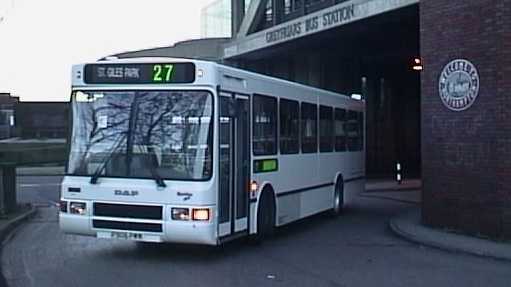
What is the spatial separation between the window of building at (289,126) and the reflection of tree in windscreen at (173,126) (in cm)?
323

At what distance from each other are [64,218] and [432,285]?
5.25 metres

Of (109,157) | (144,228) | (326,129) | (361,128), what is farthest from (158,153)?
(361,128)

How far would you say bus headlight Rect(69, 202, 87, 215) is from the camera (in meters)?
11.5

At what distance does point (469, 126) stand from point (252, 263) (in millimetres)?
4946

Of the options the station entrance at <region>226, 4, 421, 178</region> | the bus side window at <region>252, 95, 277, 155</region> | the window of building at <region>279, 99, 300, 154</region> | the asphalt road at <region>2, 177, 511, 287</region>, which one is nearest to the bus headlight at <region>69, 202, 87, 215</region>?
the asphalt road at <region>2, 177, 511, 287</region>

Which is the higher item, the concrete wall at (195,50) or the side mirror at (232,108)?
the concrete wall at (195,50)

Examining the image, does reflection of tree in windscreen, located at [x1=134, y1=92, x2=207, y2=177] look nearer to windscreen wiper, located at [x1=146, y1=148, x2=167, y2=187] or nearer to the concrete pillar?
windscreen wiper, located at [x1=146, y1=148, x2=167, y2=187]

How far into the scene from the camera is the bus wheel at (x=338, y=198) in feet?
60.3

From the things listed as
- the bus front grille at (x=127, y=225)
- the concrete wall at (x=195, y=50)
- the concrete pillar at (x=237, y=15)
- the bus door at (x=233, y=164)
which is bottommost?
the bus front grille at (x=127, y=225)

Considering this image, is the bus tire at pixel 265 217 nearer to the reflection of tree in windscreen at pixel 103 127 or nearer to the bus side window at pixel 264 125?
the bus side window at pixel 264 125

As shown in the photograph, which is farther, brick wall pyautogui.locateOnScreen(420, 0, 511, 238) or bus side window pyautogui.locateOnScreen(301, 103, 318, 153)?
bus side window pyautogui.locateOnScreen(301, 103, 318, 153)

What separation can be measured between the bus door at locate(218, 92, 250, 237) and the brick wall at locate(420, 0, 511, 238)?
4.07 metres

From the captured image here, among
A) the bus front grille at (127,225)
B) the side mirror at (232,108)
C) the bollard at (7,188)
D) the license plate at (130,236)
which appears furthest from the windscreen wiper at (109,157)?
the bollard at (7,188)

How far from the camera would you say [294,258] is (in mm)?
12109
